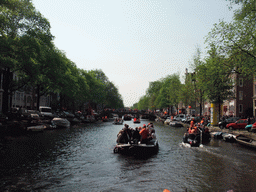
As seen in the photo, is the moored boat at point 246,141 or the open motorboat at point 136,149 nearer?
the open motorboat at point 136,149

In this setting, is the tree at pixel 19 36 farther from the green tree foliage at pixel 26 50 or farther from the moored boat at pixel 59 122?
the moored boat at pixel 59 122

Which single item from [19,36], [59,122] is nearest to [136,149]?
[19,36]

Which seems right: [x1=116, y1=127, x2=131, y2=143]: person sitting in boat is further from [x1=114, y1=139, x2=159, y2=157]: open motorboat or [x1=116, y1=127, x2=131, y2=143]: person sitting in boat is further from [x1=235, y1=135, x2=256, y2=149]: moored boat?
[x1=235, y1=135, x2=256, y2=149]: moored boat

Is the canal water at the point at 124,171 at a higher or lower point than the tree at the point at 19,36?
lower

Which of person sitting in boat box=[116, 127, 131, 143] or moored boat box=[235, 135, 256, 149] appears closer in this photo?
person sitting in boat box=[116, 127, 131, 143]

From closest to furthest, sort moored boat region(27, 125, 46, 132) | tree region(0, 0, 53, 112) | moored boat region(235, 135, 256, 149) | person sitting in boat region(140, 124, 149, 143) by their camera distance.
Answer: person sitting in boat region(140, 124, 149, 143) → moored boat region(235, 135, 256, 149) → tree region(0, 0, 53, 112) → moored boat region(27, 125, 46, 132)

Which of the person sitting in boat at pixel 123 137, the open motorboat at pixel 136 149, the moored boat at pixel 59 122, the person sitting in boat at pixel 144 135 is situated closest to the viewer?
the open motorboat at pixel 136 149

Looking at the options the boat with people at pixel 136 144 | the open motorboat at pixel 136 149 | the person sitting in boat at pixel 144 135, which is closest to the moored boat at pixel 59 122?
the boat with people at pixel 136 144

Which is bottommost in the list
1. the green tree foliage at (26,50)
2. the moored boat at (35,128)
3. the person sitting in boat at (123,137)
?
the moored boat at (35,128)

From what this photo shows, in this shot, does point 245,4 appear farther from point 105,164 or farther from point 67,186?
point 67,186

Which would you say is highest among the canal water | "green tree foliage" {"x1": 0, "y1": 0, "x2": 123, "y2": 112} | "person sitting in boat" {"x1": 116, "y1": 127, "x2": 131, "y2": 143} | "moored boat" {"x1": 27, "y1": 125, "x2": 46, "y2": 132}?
"green tree foliage" {"x1": 0, "y1": 0, "x2": 123, "y2": 112}

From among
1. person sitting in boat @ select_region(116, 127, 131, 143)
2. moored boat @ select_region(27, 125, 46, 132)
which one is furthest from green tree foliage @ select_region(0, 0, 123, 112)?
person sitting in boat @ select_region(116, 127, 131, 143)

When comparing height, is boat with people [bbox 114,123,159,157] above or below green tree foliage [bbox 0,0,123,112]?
below

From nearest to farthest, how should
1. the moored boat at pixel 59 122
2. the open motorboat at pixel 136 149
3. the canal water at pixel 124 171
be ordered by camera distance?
the canal water at pixel 124 171 < the open motorboat at pixel 136 149 < the moored boat at pixel 59 122
